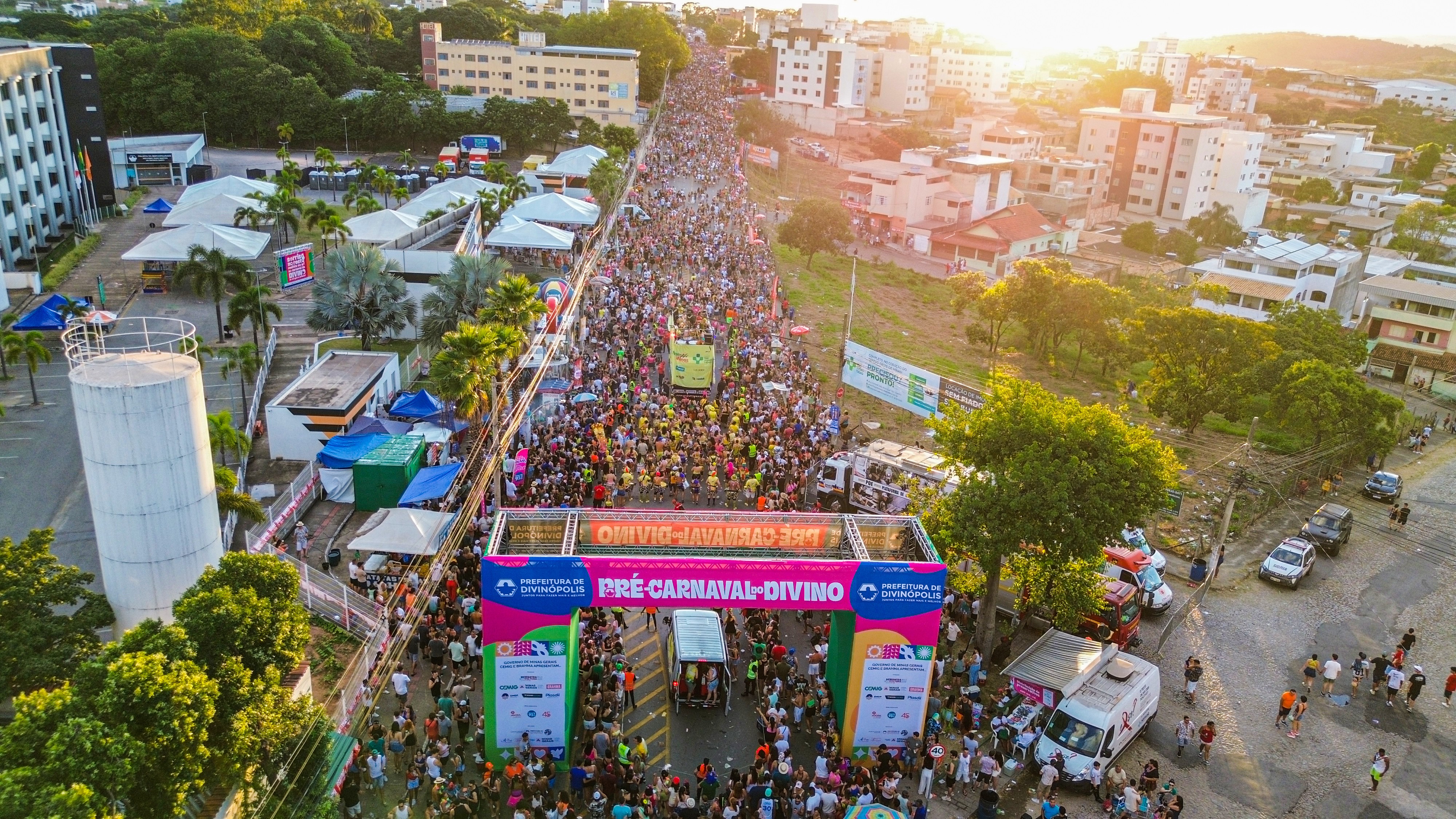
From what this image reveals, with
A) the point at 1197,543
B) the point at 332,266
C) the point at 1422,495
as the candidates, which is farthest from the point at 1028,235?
the point at 332,266

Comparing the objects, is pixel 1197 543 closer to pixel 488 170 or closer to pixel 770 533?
pixel 770 533

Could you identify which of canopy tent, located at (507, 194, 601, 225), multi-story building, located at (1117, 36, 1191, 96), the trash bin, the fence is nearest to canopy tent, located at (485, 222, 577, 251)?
canopy tent, located at (507, 194, 601, 225)

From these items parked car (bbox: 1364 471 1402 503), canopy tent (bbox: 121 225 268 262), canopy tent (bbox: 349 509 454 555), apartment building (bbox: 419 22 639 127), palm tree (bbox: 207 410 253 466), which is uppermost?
apartment building (bbox: 419 22 639 127)

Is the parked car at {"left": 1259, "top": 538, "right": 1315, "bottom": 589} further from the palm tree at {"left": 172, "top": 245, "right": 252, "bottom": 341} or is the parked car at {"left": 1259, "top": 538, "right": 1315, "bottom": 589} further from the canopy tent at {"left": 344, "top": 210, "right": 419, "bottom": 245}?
the canopy tent at {"left": 344, "top": 210, "right": 419, "bottom": 245}

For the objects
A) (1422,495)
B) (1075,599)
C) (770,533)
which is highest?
(770,533)

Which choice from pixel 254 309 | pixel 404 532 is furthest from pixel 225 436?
pixel 254 309

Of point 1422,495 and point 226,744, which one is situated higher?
point 226,744
